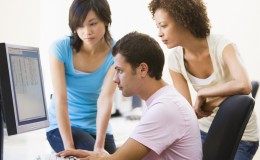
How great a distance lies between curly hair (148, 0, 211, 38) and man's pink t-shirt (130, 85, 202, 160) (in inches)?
18.1

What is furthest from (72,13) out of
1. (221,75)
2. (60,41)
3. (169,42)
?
(221,75)

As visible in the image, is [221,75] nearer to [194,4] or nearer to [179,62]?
[179,62]

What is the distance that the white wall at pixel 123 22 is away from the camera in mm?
3094

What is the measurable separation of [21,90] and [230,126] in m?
0.77

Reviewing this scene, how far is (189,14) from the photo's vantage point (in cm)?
154

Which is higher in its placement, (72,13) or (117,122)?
(72,13)

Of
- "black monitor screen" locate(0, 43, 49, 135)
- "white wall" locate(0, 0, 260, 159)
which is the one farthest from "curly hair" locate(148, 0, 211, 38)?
"white wall" locate(0, 0, 260, 159)

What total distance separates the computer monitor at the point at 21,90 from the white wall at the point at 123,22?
184cm

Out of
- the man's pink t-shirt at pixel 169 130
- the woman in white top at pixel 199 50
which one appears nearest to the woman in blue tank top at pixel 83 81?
the woman in white top at pixel 199 50

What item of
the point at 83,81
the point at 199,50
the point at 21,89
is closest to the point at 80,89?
the point at 83,81

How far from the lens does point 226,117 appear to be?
42.8 inches

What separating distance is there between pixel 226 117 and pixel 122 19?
276 cm

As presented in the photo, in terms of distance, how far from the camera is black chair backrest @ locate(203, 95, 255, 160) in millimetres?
1062

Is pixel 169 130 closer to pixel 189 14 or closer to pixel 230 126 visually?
pixel 230 126
